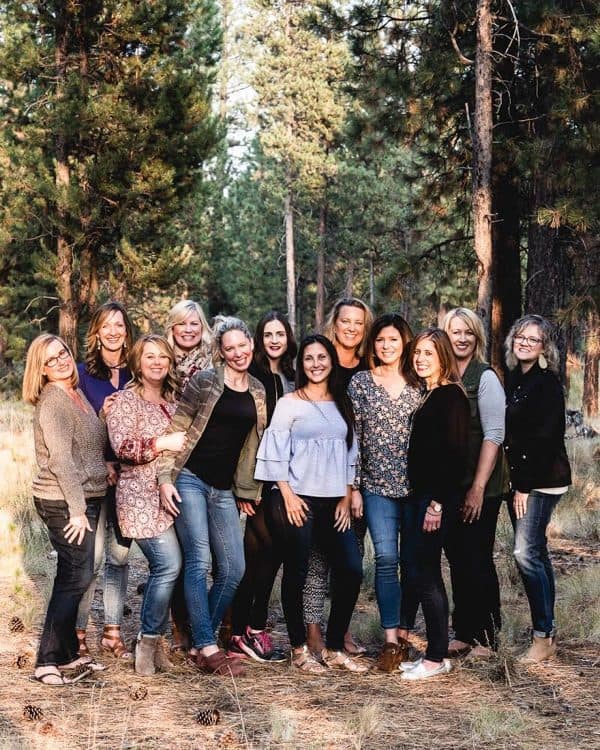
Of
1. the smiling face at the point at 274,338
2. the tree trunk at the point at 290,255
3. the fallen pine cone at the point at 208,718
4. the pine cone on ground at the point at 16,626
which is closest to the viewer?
the fallen pine cone at the point at 208,718

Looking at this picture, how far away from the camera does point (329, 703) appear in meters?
4.63

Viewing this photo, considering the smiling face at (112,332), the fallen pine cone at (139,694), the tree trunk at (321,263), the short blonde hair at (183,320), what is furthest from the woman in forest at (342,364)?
the tree trunk at (321,263)

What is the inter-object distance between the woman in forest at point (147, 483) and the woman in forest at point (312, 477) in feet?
1.94

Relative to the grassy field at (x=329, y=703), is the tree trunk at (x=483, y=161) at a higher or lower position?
higher

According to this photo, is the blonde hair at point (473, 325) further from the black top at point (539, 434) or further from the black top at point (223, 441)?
the black top at point (223, 441)

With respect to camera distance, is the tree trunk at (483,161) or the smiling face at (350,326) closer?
the smiling face at (350,326)

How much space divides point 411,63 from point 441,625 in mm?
9054

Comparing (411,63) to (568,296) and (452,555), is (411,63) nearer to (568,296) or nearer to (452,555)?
(568,296)

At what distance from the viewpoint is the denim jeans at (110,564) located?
530 centimetres

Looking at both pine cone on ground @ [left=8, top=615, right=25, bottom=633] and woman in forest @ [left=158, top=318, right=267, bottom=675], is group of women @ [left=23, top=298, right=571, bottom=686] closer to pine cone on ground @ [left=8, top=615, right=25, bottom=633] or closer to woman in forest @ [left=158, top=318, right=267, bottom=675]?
woman in forest @ [left=158, top=318, right=267, bottom=675]

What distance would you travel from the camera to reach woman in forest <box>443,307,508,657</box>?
17.0 feet

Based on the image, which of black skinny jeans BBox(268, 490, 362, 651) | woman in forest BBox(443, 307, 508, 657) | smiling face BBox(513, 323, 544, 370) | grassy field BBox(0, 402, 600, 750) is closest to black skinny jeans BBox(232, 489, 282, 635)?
Result: black skinny jeans BBox(268, 490, 362, 651)

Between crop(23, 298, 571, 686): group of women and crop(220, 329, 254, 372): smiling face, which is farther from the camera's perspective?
crop(220, 329, 254, 372): smiling face

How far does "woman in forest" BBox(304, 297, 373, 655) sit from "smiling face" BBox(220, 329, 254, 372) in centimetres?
57
